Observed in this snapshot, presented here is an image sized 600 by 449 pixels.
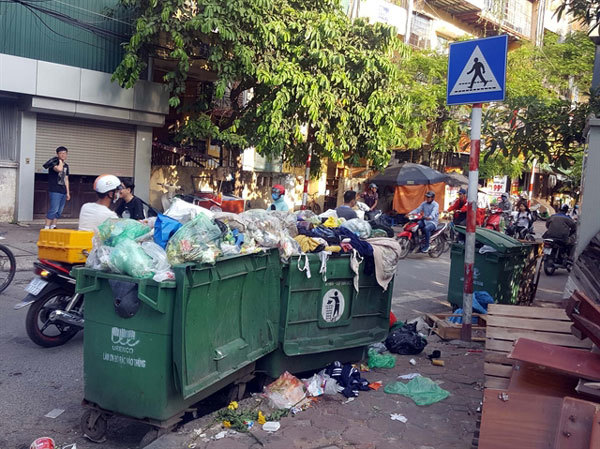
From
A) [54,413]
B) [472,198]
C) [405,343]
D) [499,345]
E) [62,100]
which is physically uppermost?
[62,100]

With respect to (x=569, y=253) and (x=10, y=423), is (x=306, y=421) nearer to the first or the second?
(x=10, y=423)

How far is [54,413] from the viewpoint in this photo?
14.9ft

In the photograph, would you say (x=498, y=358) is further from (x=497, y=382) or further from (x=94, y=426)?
(x=94, y=426)

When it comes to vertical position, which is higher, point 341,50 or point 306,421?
point 341,50

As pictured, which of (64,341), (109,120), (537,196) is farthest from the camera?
(537,196)

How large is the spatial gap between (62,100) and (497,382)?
12.7 m

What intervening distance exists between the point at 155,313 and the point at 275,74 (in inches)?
423

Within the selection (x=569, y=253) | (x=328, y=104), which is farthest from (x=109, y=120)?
(x=569, y=253)

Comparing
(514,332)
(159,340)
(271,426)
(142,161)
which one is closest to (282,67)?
(142,161)

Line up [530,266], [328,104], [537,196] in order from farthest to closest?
[537,196], [328,104], [530,266]

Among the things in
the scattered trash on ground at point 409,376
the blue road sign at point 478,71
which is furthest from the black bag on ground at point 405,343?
the blue road sign at point 478,71

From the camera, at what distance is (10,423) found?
170 inches

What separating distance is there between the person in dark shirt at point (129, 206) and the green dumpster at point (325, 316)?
3.32m

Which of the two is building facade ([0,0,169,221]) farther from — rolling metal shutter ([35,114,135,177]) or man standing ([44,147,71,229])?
man standing ([44,147,71,229])
